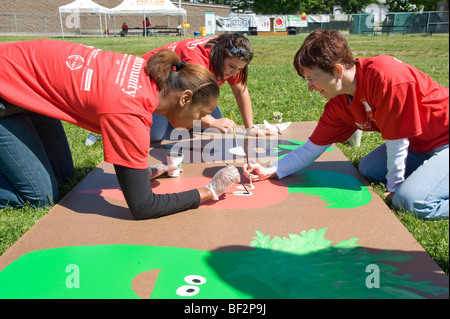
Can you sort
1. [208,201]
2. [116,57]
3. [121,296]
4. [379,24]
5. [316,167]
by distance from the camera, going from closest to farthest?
1. [121,296]
2. [116,57]
3. [208,201]
4. [316,167]
5. [379,24]

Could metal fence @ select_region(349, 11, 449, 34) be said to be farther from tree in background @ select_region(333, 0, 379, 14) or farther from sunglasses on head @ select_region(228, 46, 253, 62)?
sunglasses on head @ select_region(228, 46, 253, 62)

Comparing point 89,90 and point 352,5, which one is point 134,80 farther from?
point 352,5

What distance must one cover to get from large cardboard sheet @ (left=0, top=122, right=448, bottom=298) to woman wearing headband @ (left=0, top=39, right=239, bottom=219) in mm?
157

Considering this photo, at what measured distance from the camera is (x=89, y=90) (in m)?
2.00

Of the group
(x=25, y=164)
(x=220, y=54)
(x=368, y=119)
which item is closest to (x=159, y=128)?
(x=220, y=54)

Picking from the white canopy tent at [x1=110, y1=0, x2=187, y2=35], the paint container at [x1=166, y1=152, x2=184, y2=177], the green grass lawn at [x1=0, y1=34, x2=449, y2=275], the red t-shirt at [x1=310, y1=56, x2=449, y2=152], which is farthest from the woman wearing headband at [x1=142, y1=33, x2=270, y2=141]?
the white canopy tent at [x1=110, y1=0, x2=187, y2=35]

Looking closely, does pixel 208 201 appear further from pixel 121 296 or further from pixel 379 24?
pixel 379 24

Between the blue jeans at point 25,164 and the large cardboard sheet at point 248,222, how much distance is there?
0.15 metres

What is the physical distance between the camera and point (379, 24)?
87.9ft

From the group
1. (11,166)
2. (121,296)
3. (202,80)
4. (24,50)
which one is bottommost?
(121,296)

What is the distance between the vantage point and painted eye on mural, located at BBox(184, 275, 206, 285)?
5.71 ft

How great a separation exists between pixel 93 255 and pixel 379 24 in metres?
28.7

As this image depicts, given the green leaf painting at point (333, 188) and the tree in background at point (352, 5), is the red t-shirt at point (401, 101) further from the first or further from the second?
the tree in background at point (352, 5)

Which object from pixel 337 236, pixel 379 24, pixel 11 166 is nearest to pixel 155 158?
pixel 11 166
